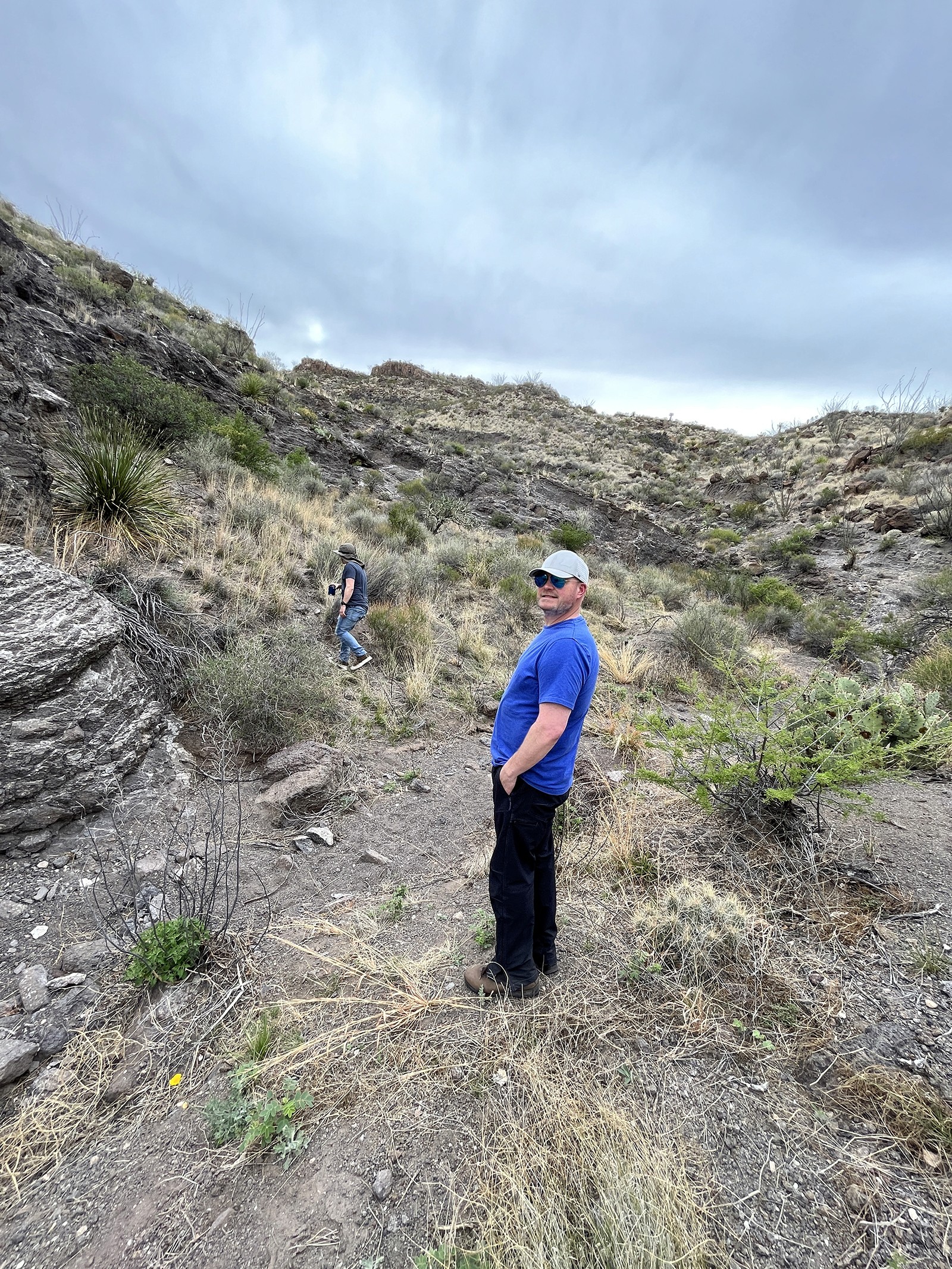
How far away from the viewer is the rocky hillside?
1.45m

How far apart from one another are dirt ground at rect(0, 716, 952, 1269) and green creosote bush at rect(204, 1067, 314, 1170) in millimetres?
37

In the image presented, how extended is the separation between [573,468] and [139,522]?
21051 mm

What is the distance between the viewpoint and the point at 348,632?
5.80m

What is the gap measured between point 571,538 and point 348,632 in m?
10.8

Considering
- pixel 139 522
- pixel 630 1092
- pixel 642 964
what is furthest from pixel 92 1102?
pixel 139 522

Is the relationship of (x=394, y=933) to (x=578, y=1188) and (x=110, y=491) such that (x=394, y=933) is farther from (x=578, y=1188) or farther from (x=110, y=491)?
(x=110, y=491)

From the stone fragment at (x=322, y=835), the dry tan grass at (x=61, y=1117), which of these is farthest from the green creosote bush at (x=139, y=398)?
the dry tan grass at (x=61, y=1117)

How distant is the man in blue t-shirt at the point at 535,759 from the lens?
1.86m

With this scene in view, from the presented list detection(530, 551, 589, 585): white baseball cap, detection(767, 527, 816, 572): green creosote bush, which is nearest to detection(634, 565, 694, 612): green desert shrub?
detection(767, 527, 816, 572): green creosote bush

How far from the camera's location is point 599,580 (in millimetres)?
12469

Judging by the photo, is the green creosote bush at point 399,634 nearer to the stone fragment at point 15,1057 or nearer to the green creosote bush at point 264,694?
the green creosote bush at point 264,694

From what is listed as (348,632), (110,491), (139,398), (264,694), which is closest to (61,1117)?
(264,694)

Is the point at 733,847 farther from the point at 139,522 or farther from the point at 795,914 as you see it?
the point at 139,522

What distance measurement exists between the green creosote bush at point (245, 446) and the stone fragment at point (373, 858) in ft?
27.2
